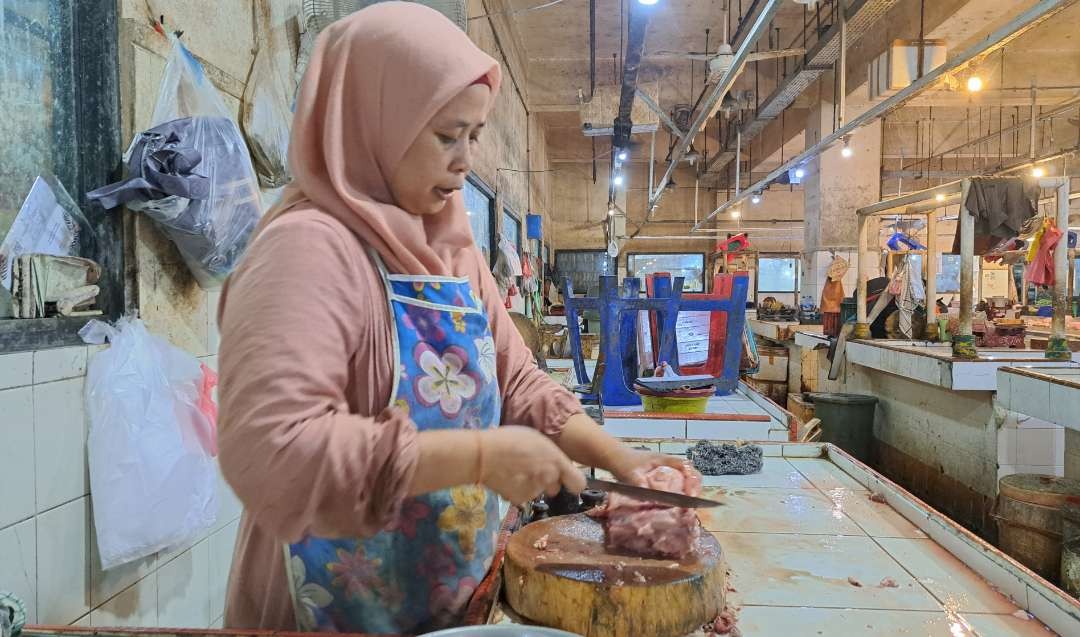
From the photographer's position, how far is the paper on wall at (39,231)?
5.84 feet

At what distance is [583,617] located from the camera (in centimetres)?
136

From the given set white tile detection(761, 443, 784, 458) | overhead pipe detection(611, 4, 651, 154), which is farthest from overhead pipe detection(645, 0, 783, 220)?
white tile detection(761, 443, 784, 458)

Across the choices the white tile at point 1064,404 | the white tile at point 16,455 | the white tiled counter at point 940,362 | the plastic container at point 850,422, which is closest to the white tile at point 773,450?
the white tile at point 1064,404

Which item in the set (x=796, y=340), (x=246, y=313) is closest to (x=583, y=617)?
(x=246, y=313)

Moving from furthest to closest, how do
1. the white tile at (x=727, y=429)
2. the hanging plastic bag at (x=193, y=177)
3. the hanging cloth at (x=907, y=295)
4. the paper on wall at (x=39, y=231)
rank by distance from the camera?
the hanging cloth at (x=907, y=295) → the white tile at (x=727, y=429) → the hanging plastic bag at (x=193, y=177) → the paper on wall at (x=39, y=231)

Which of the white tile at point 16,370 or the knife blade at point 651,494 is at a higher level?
the white tile at point 16,370

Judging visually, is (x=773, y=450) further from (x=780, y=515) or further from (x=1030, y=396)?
(x=1030, y=396)

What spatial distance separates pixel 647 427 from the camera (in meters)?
3.63

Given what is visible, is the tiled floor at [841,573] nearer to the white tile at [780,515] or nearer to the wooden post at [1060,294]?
the white tile at [780,515]

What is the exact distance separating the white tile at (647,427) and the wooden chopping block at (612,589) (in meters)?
2.02

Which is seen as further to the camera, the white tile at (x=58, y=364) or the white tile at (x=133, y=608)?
the white tile at (x=133, y=608)

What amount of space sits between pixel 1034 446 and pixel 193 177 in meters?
6.34

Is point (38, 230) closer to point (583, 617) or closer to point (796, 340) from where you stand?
point (583, 617)

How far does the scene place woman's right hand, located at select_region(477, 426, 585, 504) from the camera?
95cm
